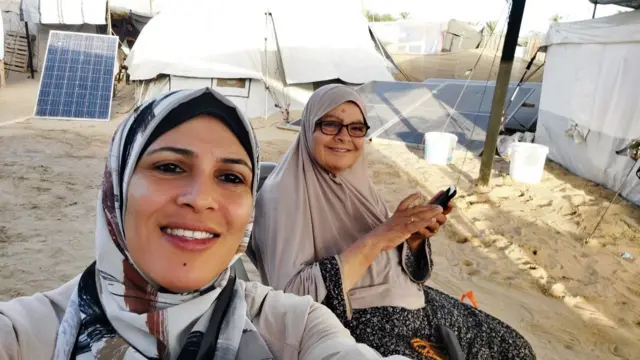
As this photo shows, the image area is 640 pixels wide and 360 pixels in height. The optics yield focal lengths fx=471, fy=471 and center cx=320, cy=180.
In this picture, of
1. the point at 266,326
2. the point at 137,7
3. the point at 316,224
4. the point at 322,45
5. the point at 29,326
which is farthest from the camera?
the point at 137,7

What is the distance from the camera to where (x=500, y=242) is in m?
4.61

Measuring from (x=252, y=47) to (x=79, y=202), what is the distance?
247 inches

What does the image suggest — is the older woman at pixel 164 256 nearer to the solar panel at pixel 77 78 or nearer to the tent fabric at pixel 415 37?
the solar panel at pixel 77 78

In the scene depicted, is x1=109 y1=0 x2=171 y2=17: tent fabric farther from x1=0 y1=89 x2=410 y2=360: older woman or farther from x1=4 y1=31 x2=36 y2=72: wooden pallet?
x1=0 y1=89 x2=410 y2=360: older woman

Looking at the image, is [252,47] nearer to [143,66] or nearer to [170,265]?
[143,66]

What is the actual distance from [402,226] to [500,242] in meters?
3.10

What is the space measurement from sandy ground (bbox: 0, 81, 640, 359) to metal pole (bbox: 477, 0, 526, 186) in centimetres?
35

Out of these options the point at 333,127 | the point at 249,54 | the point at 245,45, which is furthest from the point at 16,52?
the point at 333,127

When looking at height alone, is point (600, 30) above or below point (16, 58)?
above

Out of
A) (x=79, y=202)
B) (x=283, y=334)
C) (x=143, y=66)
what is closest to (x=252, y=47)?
(x=143, y=66)

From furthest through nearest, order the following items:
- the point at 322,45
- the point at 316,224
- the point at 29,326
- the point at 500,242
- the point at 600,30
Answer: the point at 322,45 → the point at 600,30 → the point at 500,242 → the point at 316,224 → the point at 29,326

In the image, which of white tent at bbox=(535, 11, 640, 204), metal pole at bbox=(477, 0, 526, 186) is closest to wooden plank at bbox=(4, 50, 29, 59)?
metal pole at bbox=(477, 0, 526, 186)

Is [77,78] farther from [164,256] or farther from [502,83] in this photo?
[164,256]

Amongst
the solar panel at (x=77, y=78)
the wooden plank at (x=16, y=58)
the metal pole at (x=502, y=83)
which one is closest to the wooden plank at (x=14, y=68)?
the wooden plank at (x=16, y=58)
